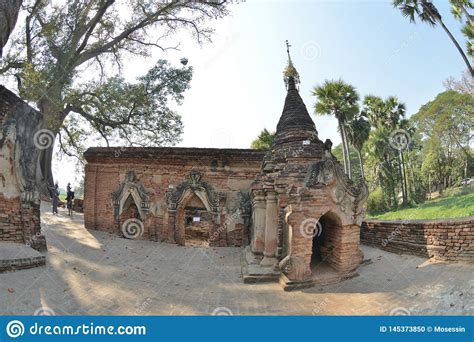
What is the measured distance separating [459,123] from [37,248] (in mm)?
27955

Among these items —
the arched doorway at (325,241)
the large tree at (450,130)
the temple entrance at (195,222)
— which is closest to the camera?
the arched doorway at (325,241)

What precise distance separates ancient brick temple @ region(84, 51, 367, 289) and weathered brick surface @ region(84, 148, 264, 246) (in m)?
0.04

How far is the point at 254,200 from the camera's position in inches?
329

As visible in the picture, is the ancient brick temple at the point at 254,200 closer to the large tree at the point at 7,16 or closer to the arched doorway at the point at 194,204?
the arched doorway at the point at 194,204

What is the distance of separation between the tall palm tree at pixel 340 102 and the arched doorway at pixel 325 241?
498 inches

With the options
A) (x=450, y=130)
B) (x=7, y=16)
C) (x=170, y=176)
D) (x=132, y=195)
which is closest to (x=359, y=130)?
(x=450, y=130)

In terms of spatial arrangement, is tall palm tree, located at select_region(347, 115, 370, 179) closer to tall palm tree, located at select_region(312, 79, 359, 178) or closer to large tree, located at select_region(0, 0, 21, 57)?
tall palm tree, located at select_region(312, 79, 359, 178)

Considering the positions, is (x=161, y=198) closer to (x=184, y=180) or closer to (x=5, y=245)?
(x=184, y=180)

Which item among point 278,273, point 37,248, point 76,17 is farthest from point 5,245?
point 76,17

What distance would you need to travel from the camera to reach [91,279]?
645 cm

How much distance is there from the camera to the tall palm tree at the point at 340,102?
19594 millimetres

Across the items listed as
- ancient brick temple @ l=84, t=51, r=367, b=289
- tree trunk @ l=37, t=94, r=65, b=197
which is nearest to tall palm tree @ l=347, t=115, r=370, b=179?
ancient brick temple @ l=84, t=51, r=367, b=289

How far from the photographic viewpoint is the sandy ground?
188 inches

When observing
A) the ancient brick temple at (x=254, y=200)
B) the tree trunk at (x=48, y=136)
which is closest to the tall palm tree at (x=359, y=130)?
the ancient brick temple at (x=254, y=200)
